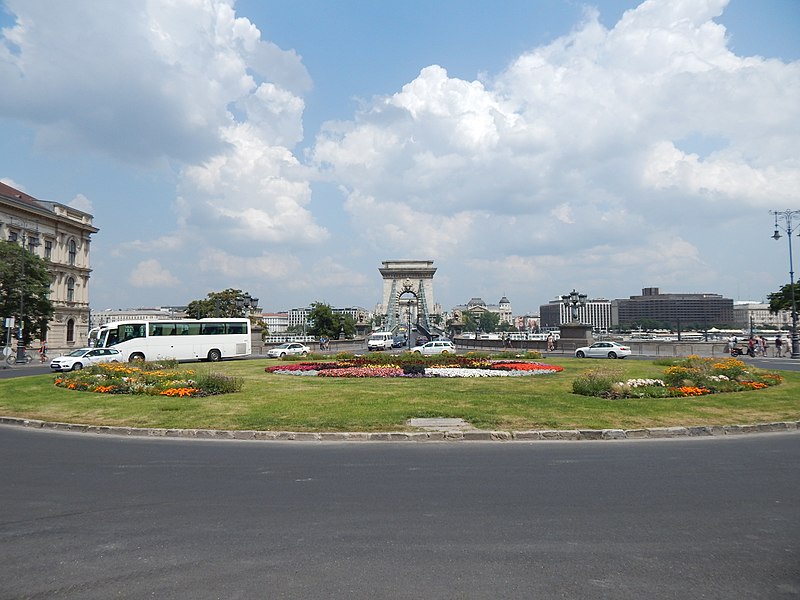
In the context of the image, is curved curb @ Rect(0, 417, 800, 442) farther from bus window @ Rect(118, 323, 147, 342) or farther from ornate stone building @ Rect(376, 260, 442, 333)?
ornate stone building @ Rect(376, 260, 442, 333)

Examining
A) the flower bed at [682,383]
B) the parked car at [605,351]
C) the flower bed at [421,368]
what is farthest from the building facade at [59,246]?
the flower bed at [682,383]

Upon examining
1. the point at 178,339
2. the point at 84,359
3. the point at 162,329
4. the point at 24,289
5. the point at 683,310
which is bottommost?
the point at 84,359

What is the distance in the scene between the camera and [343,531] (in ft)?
19.2

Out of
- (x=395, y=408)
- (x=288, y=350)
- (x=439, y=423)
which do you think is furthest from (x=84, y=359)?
(x=439, y=423)

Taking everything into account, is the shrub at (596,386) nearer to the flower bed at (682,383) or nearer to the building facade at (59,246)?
the flower bed at (682,383)

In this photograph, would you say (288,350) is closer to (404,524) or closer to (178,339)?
(178,339)

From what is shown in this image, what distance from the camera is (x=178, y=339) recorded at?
39156 millimetres

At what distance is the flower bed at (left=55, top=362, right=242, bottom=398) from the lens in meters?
17.4

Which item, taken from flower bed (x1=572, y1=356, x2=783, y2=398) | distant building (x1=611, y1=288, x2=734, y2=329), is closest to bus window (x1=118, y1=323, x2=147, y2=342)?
flower bed (x1=572, y1=356, x2=783, y2=398)

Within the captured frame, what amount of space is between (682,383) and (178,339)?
106ft

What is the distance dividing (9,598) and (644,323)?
187 metres

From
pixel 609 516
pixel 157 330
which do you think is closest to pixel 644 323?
pixel 157 330

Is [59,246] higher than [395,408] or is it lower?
higher

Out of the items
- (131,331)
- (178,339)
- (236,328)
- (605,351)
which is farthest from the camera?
(236,328)
